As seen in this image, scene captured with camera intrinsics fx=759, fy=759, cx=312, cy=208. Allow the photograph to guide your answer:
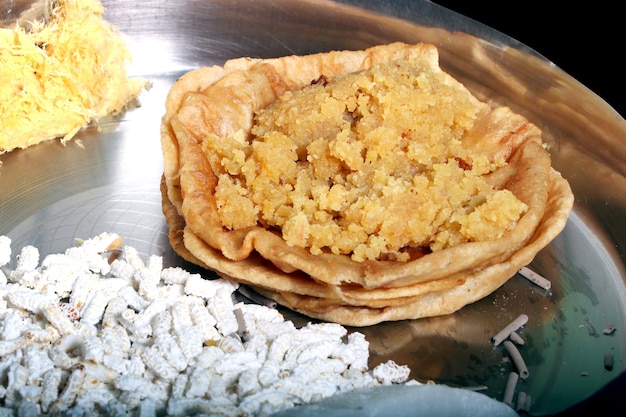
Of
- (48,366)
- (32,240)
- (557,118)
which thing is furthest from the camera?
(557,118)

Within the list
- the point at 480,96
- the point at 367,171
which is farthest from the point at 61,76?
the point at 480,96

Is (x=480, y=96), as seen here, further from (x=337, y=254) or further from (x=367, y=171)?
(x=337, y=254)

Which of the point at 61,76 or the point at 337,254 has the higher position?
the point at 337,254

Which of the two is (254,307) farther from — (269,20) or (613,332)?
(269,20)

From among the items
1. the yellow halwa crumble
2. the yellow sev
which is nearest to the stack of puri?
the yellow halwa crumble

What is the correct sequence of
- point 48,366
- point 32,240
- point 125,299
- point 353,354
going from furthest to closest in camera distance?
point 32,240
point 125,299
point 353,354
point 48,366

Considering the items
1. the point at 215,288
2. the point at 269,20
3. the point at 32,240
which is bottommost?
the point at 32,240

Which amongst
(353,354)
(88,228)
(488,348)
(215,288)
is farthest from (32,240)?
(488,348)

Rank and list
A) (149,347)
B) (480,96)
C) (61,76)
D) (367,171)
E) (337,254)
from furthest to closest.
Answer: (480,96) < (61,76) < (367,171) < (337,254) < (149,347)
